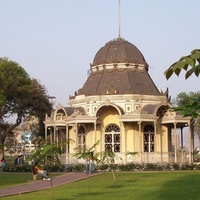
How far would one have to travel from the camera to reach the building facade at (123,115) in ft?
124

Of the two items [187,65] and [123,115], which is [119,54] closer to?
[123,115]

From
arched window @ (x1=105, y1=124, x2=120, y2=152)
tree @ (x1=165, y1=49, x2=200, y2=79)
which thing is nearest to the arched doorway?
arched window @ (x1=105, y1=124, x2=120, y2=152)

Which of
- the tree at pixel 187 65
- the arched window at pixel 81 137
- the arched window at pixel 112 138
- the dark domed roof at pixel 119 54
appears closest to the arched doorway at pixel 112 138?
the arched window at pixel 112 138

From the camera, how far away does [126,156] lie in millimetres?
37562

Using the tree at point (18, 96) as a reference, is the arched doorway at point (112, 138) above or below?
below

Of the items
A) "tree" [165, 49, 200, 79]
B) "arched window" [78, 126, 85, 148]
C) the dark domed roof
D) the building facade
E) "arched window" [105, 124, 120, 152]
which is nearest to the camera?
"tree" [165, 49, 200, 79]

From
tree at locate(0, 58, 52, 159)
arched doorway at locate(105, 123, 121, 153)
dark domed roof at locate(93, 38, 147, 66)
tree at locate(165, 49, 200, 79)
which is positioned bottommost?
tree at locate(165, 49, 200, 79)

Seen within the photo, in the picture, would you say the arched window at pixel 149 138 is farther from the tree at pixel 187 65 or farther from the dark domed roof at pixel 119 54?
the tree at pixel 187 65

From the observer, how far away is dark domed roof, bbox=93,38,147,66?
1630 inches

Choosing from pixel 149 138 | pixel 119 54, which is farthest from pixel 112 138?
pixel 119 54

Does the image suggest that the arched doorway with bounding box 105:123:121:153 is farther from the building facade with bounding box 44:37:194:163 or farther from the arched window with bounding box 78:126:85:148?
the arched window with bounding box 78:126:85:148

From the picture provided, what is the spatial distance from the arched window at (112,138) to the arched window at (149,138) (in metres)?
2.35

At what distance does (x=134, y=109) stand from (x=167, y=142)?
4310 mm

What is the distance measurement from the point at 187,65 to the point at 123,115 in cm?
3363
